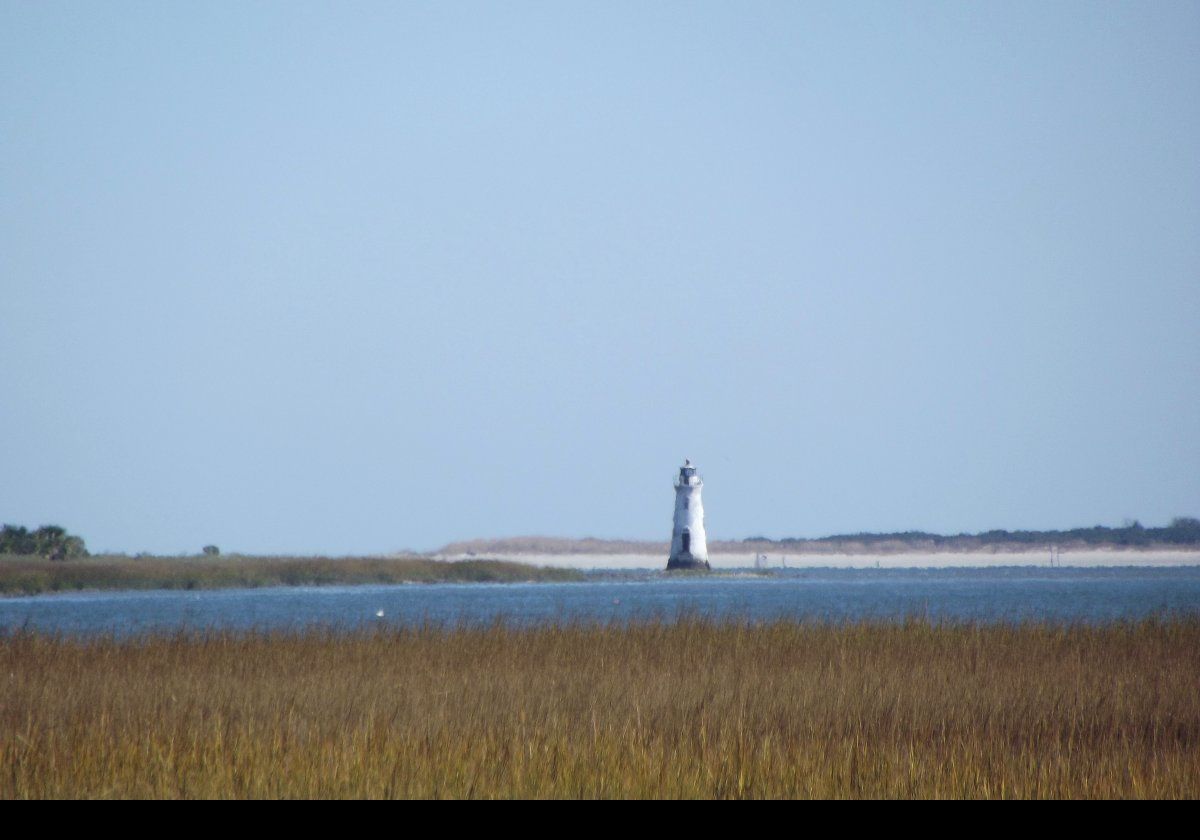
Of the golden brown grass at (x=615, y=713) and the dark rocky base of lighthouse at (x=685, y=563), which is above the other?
the dark rocky base of lighthouse at (x=685, y=563)

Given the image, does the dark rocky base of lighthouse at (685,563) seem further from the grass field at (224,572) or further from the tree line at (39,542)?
the tree line at (39,542)

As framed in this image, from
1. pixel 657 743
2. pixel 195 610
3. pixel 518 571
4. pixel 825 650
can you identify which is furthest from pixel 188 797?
pixel 518 571

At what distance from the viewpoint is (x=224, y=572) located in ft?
216

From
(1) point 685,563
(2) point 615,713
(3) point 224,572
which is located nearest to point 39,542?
(3) point 224,572

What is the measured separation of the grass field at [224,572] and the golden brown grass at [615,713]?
1593 inches

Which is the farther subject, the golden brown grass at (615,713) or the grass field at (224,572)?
the grass field at (224,572)

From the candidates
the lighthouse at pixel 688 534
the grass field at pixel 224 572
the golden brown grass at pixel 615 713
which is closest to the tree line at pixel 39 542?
the grass field at pixel 224 572

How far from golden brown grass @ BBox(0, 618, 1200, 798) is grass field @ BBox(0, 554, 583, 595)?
40455 mm

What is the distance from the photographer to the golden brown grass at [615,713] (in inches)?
354

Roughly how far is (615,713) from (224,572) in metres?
56.6

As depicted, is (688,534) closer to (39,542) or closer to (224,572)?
(224,572)

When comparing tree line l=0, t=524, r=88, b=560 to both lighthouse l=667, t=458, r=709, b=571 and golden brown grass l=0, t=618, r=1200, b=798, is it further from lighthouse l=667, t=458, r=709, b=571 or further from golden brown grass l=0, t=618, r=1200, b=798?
golden brown grass l=0, t=618, r=1200, b=798

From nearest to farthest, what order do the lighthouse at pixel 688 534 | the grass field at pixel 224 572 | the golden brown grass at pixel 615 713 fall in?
the golden brown grass at pixel 615 713, the grass field at pixel 224 572, the lighthouse at pixel 688 534
